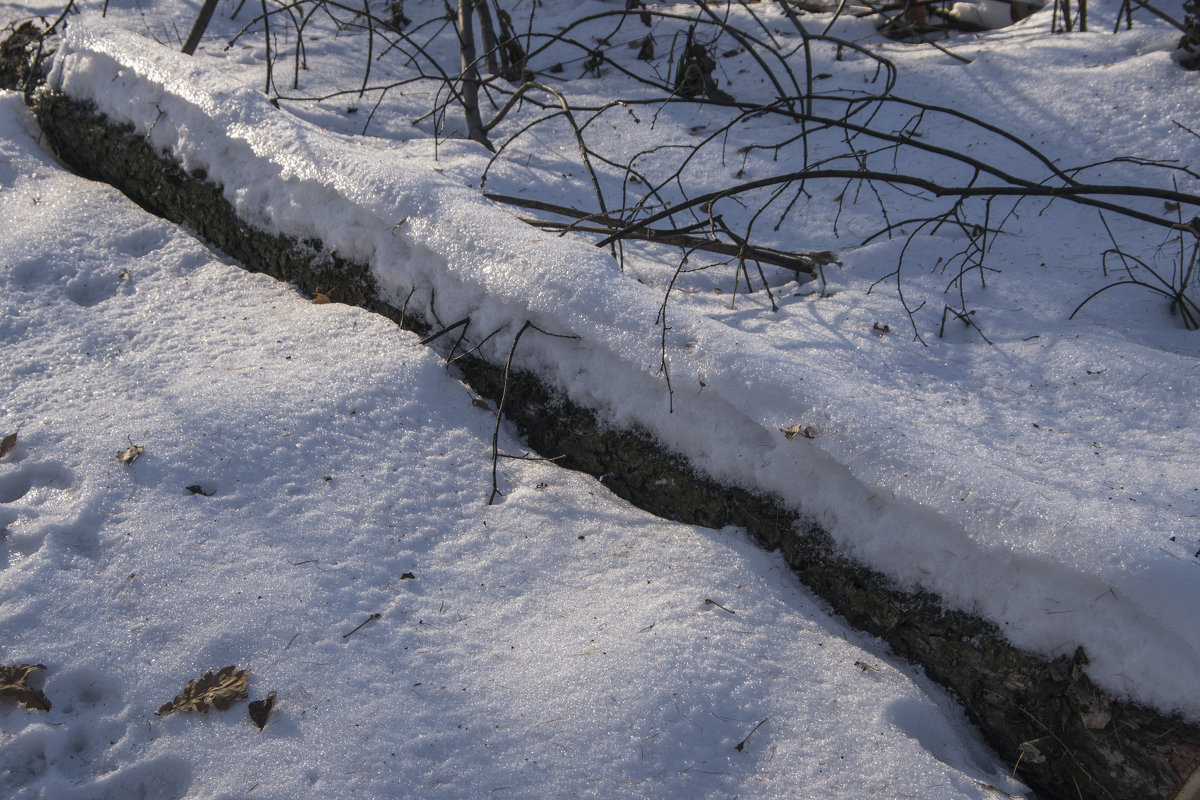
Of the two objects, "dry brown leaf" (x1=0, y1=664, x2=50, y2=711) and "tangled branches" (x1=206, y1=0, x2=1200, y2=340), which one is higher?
"tangled branches" (x1=206, y1=0, x2=1200, y2=340)

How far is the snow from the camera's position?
5.03ft

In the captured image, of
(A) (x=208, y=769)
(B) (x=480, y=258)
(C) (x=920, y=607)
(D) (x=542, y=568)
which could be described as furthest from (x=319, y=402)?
(C) (x=920, y=607)

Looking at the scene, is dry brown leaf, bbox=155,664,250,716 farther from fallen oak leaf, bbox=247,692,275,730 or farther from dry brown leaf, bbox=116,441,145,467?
dry brown leaf, bbox=116,441,145,467

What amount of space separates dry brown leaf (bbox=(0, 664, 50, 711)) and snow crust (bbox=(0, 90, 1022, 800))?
3 centimetres

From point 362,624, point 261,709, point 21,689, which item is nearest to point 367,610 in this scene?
point 362,624

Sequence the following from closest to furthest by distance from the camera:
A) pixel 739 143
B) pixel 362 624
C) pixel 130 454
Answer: pixel 362 624 → pixel 130 454 → pixel 739 143

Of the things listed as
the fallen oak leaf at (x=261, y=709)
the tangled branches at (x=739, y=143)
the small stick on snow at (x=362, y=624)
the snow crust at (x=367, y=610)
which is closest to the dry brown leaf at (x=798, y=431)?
the snow crust at (x=367, y=610)

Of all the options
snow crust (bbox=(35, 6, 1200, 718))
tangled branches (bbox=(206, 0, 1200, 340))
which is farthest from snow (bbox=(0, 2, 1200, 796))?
tangled branches (bbox=(206, 0, 1200, 340))

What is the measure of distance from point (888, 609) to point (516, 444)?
113 centimetres

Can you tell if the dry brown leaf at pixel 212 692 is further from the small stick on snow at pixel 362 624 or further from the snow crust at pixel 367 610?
the small stick on snow at pixel 362 624

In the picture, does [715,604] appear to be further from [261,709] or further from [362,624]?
[261,709]

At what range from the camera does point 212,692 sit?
1505mm

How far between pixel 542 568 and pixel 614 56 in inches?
161

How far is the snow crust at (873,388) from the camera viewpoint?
4.96 feet
